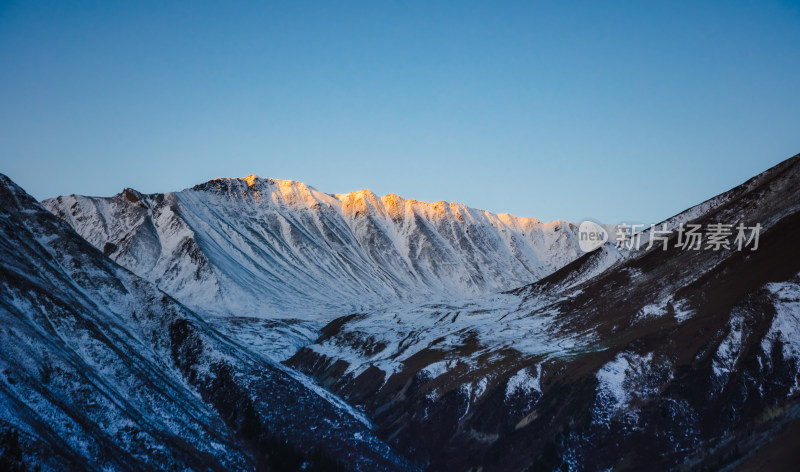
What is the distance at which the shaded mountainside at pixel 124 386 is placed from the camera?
65062 millimetres

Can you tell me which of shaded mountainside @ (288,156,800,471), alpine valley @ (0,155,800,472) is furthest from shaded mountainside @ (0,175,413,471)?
shaded mountainside @ (288,156,800,471)

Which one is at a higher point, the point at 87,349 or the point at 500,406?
the point at 87,349

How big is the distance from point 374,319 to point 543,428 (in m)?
104

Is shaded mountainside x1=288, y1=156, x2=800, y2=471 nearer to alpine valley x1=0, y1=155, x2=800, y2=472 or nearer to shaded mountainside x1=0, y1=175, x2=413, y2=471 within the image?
alpine valley x1=0, y1=155, x2=800, y2=472

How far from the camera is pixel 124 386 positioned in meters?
81.6

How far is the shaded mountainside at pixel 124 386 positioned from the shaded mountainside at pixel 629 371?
45.2 ft

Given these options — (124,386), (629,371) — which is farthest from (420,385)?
(124,386)

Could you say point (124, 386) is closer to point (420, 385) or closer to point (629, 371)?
point (420, 385)

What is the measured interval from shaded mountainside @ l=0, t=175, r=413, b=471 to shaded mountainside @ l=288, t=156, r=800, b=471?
13.8 metres

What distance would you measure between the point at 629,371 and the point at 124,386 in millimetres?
67239

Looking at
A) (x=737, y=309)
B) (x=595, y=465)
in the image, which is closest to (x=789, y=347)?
(x=737, y=309)

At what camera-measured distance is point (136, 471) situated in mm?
65375

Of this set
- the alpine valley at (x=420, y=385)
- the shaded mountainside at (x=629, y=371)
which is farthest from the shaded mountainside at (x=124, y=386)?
the shaded mountainside at (x=629, y=371)

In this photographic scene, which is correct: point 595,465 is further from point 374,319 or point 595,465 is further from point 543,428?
point 374,319
